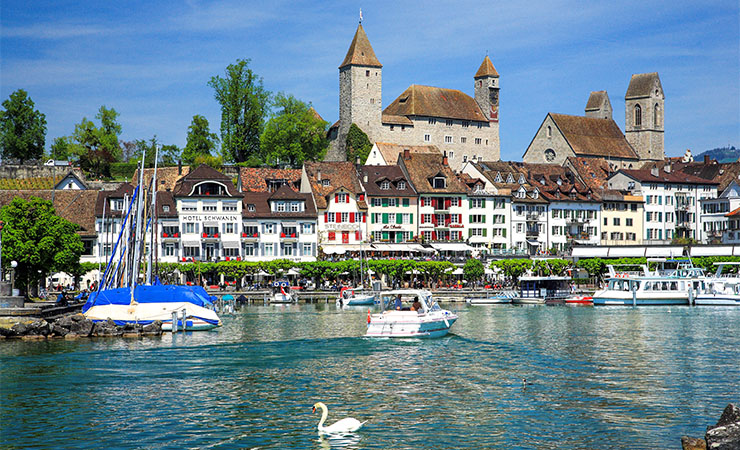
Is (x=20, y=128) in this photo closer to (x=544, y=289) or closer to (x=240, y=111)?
(x=240, y=111)

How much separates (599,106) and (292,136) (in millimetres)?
77001

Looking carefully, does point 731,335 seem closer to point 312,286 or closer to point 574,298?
point 574,298

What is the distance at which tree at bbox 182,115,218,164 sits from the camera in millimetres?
129250

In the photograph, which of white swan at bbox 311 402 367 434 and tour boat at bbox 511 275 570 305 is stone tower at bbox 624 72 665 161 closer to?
tour boat at bbox 511 275 570 305

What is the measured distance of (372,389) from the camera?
1394 inches

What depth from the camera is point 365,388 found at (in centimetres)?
3562

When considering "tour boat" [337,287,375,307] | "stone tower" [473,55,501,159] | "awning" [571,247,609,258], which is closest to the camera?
"tour boat" [337,287,375,307]

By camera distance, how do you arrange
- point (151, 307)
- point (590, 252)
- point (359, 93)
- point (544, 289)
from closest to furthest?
point (151, 307) → point (544, 289) → point (590, 252) → point (359, 93)

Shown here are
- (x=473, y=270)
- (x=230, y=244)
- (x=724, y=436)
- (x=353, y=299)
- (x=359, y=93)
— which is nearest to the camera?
(x=724, y=436)

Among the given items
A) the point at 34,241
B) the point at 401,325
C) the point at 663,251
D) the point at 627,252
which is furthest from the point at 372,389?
the point at 627,252

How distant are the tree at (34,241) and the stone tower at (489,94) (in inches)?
4130

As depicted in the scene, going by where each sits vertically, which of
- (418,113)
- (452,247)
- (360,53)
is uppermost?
(360,53)

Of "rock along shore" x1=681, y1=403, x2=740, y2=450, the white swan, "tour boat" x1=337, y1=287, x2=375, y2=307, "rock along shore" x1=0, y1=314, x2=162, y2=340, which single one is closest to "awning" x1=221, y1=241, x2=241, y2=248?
"tour boat" x1=337, y1=287, x2=375, y2=307

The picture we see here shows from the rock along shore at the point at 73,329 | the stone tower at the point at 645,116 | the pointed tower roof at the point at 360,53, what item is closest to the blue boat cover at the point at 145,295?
the rock along shore at the point at 73,329
